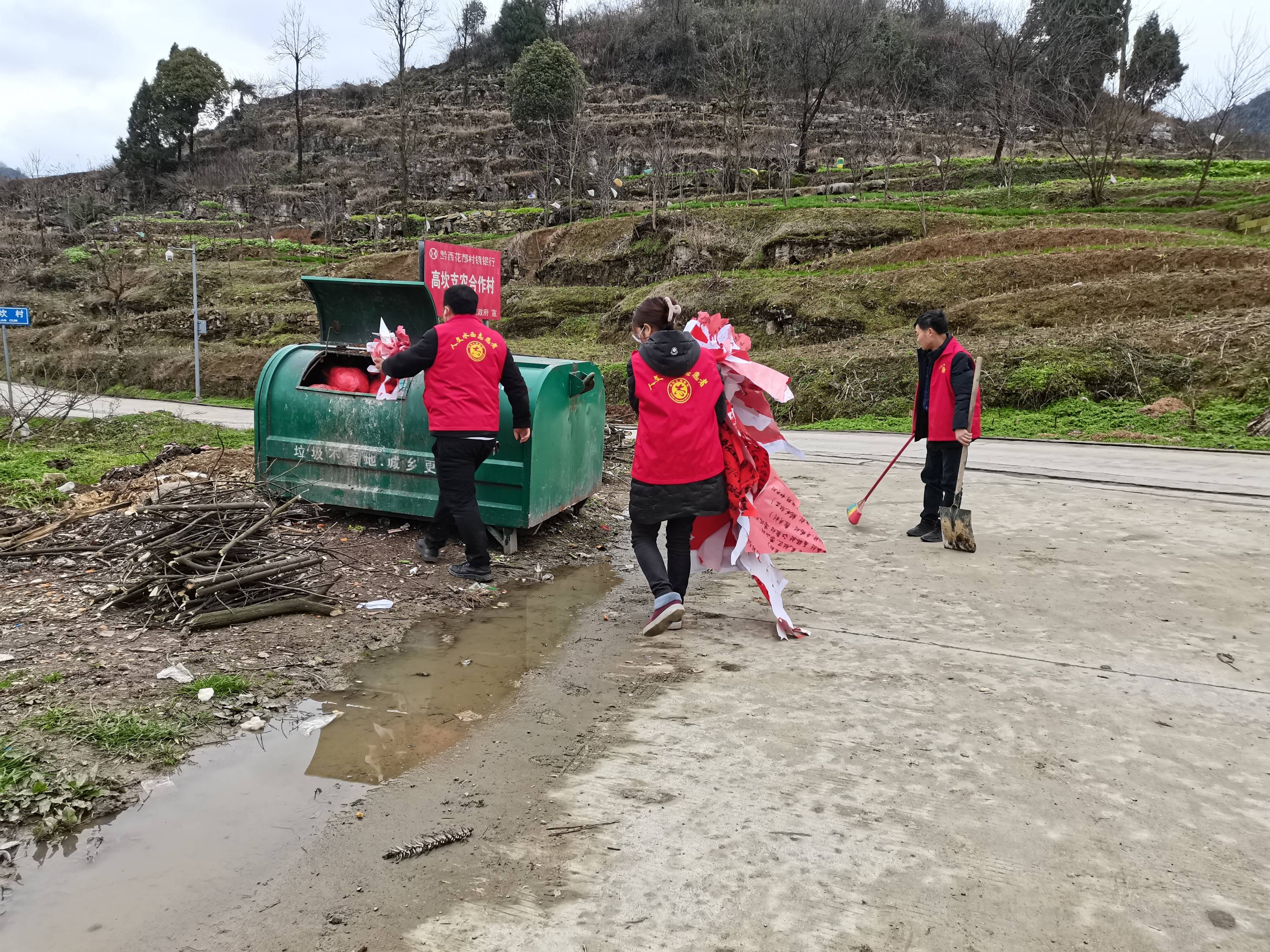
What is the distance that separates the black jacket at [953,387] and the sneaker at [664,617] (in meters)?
2.91

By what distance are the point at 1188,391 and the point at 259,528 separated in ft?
43.1

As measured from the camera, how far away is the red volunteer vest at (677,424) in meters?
4.34

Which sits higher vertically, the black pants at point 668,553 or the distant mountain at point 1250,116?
the distant mountain at point 1250,116

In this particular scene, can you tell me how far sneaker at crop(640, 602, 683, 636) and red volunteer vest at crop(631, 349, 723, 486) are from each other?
0.66m

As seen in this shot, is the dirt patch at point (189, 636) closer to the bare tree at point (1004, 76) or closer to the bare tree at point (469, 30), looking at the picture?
the bare tree at point (1004, 76)

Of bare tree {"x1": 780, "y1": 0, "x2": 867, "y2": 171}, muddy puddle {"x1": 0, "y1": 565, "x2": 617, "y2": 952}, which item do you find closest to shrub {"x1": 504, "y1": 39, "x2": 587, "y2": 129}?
bare tree {"x1": 780, "y1": 0, "x2": 867, "y2": 171}

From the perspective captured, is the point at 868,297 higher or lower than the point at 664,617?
higher

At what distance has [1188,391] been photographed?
12.5 m

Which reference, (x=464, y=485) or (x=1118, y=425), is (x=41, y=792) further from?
(x=1118, y=425)

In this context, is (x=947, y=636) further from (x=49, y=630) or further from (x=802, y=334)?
(x=802, y=334)

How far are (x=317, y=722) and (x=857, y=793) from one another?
7.25 ft

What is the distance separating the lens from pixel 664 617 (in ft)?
14.4

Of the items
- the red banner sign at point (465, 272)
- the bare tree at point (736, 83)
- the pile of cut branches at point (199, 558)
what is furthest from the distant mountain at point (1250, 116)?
the pile of cut branches at point (199, 558)

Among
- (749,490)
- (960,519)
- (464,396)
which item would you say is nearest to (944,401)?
(960,519)
